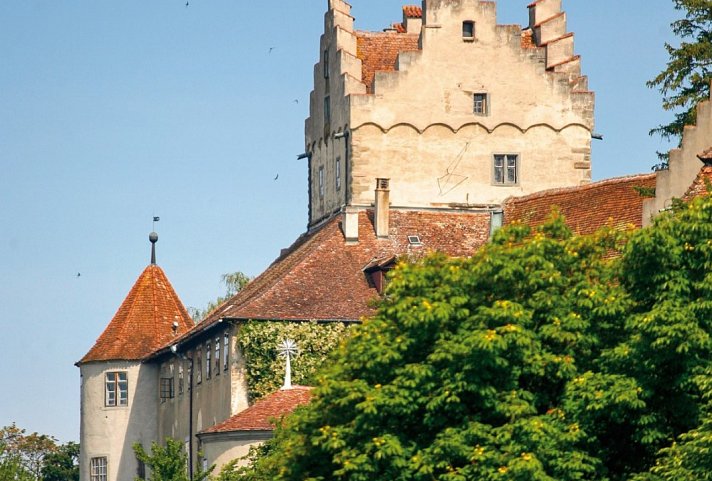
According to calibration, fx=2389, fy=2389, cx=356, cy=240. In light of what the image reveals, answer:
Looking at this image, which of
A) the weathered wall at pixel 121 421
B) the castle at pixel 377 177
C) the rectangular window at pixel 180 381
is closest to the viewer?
the castle at pixel 377 177

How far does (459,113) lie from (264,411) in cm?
1747

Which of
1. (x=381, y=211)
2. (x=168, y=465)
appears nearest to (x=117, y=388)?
(x=381, y=211)

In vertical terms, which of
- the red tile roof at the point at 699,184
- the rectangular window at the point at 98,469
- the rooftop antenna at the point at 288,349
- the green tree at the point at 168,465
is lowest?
the green tree at the point at 168,465

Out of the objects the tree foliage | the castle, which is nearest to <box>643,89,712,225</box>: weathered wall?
the tree foliage

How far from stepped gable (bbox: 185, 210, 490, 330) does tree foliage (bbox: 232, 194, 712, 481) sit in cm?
2427

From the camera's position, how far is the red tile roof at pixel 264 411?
65.7 meters

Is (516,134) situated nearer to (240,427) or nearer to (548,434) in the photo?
(240,427)

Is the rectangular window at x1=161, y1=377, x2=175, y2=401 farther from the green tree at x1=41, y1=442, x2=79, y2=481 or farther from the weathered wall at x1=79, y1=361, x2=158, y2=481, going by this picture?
the green tree at x1=41, y1=442, x2=79, y2=481

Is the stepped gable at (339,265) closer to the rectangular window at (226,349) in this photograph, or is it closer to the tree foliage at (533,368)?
the rectangular window at (226,349)

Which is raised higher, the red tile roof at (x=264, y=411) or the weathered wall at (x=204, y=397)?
the weathered wall at (x=204, y=397)

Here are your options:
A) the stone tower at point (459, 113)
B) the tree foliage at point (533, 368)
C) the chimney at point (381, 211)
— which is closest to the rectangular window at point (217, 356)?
the chimney at point (381, 211)

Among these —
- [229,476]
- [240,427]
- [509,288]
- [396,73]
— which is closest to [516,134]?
[396,73]

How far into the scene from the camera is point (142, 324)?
86.9m

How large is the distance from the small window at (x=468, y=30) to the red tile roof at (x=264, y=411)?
17.5m
